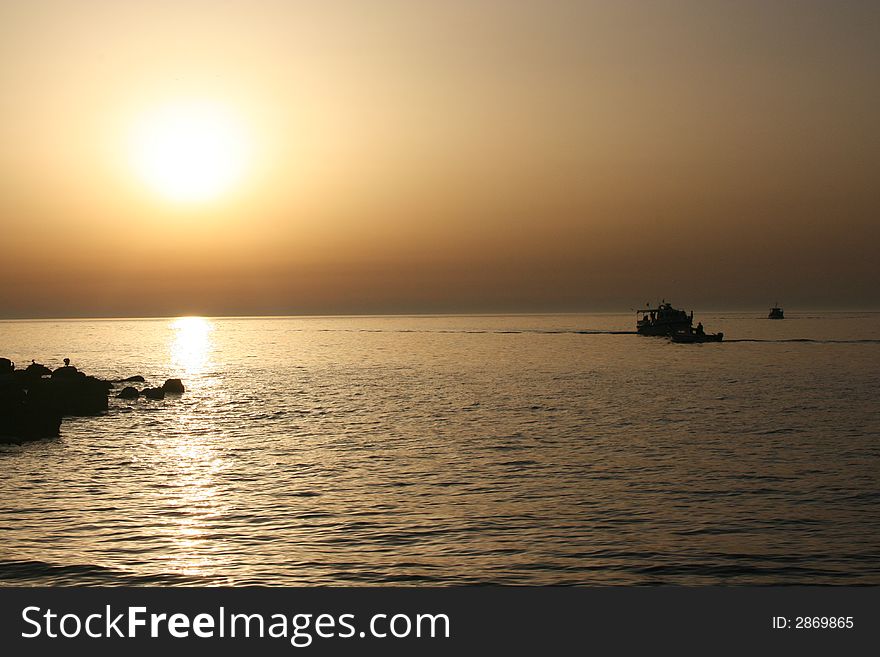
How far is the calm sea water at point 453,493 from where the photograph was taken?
22.7 m

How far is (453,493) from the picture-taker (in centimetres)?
3281

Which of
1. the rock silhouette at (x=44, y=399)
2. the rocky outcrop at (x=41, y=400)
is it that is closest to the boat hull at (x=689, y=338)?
the rock silhouette at (x=44, y=399)

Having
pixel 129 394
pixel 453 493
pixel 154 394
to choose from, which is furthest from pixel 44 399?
pixel 453 493

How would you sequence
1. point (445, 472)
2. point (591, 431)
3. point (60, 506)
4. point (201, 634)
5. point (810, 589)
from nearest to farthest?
point (201, 634) → point (810, 589) → point (60, 506) → point (445, 472) → point (591, 431)

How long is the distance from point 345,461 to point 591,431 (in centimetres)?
1846

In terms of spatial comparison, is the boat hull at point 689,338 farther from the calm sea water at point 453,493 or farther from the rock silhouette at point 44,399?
the rock silhouette at point 44,399

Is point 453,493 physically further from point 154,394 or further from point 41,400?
point 154,394

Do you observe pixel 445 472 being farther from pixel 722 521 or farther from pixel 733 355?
pixel 733 355

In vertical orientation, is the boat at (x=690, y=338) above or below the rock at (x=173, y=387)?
above

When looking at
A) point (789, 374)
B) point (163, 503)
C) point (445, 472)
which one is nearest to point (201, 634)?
point (163, 503)

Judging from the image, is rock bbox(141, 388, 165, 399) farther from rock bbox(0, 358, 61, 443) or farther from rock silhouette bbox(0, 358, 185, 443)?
rock bbox(0, 358, 61, 443)

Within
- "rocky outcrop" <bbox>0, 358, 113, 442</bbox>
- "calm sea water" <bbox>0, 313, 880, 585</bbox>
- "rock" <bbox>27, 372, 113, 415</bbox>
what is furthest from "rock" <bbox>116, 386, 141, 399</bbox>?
"rock" <bbox>27, 372, 113, 415</bbox>

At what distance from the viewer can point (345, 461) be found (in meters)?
41.2

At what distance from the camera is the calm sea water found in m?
22.7
